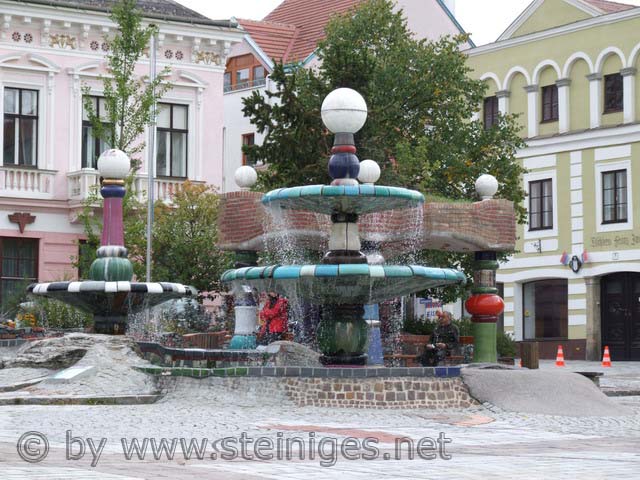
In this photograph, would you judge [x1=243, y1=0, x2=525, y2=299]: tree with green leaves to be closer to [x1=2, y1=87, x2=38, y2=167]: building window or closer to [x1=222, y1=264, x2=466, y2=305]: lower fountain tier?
[x1=2, y1=87, x2=38, y2=167]: building window

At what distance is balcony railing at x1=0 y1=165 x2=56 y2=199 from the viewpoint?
3659cm

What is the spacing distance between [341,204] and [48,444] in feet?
22.5

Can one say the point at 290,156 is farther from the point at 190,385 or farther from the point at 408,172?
the point at 190,385

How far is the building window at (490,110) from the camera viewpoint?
5072 cm

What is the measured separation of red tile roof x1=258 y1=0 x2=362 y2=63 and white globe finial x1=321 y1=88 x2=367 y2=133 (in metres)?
35.7

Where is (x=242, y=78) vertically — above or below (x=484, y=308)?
above

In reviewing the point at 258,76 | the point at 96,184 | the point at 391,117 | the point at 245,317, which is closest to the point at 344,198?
the point at 245,317

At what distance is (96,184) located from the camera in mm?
36312

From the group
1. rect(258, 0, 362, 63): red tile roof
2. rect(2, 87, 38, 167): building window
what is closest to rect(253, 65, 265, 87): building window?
rect(258, 0, 362, 63): red tile roof

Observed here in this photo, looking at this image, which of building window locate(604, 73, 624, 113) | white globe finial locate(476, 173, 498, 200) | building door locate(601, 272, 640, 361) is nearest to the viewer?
white globe finial locate(476, 173, 498, 200)

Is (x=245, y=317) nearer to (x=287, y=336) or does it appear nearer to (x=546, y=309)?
(x=287, y=336)

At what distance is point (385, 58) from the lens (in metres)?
34.2

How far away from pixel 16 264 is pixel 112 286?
592 inches

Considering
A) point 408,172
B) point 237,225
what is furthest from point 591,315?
point 237,225
